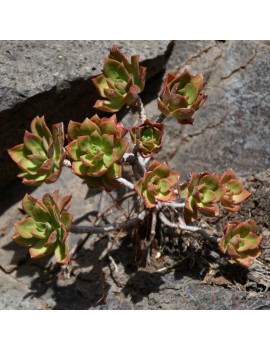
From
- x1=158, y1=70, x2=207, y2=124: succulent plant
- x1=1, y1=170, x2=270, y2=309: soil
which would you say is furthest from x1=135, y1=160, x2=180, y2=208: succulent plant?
x1=1, y1=170, x2=270, y2=309: soil

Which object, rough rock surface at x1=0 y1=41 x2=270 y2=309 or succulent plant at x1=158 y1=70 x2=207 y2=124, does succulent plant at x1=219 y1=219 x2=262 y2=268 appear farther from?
succulent plant at x1=158 y1=70 x2=207 y2=124

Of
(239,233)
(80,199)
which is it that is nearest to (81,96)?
(80,199)

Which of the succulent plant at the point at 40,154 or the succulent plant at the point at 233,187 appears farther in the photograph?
the succulent plant at the point at 233,187

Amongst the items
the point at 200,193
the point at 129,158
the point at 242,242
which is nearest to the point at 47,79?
the point at 129,158

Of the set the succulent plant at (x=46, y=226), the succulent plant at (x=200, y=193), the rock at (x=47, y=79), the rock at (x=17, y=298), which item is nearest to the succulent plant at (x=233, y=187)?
the succulent plant at (x=200, y=193)

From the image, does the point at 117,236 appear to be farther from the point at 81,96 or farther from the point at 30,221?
the point at 81,96

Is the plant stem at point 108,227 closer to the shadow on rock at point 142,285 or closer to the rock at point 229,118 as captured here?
the shadow on rock at point 142,285
